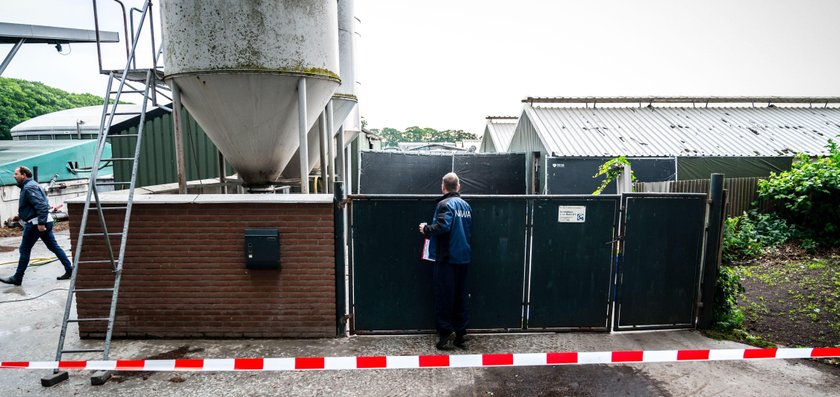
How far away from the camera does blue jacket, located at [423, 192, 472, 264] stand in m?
4.93

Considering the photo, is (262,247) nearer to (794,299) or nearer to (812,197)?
(794,299)

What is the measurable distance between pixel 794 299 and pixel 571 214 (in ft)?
13.5

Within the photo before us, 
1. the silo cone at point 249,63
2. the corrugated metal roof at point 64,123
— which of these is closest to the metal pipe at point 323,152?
the silo cone at point 249,63

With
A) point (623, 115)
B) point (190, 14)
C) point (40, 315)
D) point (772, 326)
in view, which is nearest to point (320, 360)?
point (190, 14)

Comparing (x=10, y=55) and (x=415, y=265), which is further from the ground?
(x=10, y=55)

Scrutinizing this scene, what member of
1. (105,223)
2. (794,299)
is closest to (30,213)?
(105,223)

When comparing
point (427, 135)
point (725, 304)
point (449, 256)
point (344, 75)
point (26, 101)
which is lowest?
point (725, 304)

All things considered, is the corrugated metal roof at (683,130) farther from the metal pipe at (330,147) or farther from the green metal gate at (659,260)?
the green metal gate at (659,260)

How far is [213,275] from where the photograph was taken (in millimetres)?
5418

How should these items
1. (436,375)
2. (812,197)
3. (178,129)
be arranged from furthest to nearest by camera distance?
(812,197) < (178,129) < (436,375)

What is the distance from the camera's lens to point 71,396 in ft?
13.8

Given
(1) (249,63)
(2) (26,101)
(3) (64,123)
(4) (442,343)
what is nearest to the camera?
(4) (442,343)

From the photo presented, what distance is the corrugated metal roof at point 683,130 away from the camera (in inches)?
590

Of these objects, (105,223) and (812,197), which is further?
(812,197)
